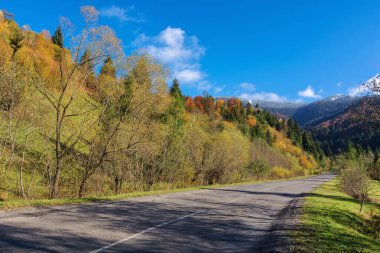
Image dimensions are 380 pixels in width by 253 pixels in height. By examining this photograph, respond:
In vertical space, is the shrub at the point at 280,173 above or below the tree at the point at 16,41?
below

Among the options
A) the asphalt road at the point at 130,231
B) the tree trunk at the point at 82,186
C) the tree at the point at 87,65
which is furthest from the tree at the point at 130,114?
the asphalt road at the point at 130,231

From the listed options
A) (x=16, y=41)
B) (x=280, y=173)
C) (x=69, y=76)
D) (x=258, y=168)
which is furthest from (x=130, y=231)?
(x=280, y=173)

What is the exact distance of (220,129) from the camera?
5688cm

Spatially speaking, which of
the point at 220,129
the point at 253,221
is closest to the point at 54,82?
the point at 253,221

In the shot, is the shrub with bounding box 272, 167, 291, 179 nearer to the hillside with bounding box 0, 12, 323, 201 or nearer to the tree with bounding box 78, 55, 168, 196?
the hillside with bounding box 0, 12, 323, 201

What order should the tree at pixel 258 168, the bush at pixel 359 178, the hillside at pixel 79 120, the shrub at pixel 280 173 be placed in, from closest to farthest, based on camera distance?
1. the hillside at pixel 79 120
2. the bush at pixel 359 178
3. the tree at pixel 258 168
4. the shrub at pixel 280 173

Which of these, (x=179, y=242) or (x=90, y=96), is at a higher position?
(x=90, y=96)

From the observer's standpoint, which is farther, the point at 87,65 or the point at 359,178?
the point at 359,178

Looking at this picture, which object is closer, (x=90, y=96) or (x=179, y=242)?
(x=179, y=242)

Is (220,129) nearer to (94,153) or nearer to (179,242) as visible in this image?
(94,153)

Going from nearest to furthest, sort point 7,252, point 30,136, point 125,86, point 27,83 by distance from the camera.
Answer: point 7,252, point 27,83, point 30,136, point 125,86

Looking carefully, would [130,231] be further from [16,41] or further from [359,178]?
[16,41]

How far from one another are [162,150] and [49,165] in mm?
16972

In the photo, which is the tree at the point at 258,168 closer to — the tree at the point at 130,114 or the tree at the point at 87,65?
the tree at the point at 130,114
